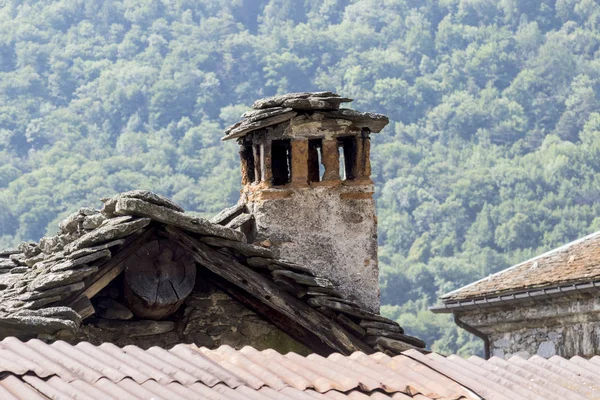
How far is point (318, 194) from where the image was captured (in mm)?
13344

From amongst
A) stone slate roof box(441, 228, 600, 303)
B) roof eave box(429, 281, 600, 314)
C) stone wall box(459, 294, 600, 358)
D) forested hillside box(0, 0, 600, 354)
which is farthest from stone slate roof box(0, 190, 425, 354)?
forested hillside box(0, 0, 600, 354)

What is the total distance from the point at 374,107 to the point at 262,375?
301 ft

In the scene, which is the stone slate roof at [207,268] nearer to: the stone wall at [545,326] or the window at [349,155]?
the window at [349,155]

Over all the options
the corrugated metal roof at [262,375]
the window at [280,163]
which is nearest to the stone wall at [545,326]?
the window at [280,163]

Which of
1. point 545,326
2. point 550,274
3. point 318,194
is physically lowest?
point 545,326

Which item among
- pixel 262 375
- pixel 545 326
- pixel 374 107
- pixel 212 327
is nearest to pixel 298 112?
pixel 212 327

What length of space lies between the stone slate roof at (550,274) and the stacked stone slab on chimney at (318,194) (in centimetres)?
333

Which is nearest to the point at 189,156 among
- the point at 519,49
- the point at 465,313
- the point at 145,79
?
the point at 145,79

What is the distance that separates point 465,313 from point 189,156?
68450 mm

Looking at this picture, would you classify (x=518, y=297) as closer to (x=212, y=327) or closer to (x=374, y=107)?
(x=212, y=327)

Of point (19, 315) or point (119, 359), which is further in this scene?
point (19, 315)

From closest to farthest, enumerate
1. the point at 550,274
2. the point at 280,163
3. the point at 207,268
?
1. the point at 207,268
2. the point at 280,163
3. the point at 550,274

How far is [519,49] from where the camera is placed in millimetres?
115000

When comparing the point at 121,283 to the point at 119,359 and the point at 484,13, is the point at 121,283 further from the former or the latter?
the point at 484,13
